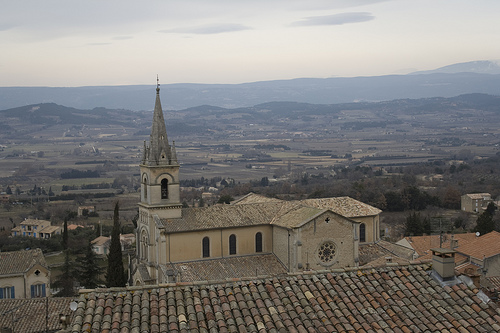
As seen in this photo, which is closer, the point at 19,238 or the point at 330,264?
the point at 330,264

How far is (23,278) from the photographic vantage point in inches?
1638

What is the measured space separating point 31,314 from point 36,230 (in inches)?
1766

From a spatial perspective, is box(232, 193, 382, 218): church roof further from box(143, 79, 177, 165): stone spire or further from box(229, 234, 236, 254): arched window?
box(143, 79, 177, 165): stone spire

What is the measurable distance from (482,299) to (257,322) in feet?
15.8

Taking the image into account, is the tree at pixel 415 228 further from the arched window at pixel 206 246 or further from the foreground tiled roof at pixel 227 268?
the arched window at pixel 206 246

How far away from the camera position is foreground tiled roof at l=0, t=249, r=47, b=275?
41.5 meters

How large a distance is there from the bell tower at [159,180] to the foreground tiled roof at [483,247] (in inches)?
737

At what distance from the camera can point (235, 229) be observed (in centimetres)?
3831

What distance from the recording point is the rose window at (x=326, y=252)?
37.1 m

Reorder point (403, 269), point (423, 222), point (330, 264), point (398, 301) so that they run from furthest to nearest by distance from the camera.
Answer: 1. point (423, 222)
2. point (330, 264)
3. point (403, 269)
4. point (398, 301)

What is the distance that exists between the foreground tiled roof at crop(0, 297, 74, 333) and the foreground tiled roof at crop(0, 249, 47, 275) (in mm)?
8338

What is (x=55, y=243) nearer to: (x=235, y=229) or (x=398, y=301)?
(x=235, y=229)

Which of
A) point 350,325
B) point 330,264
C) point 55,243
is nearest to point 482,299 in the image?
point 350,325

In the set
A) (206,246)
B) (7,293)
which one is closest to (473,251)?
(206,246)
